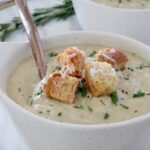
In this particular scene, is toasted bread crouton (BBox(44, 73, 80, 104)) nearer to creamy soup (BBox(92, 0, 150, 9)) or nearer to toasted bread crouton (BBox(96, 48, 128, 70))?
Result: toasted bread crouton (BBox(96, 48, 128, 70))

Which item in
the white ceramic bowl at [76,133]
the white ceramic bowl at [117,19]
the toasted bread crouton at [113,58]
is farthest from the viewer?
Answer: the white ceramic bowl at [117,19]

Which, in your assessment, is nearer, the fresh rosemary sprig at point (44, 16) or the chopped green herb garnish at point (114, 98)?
the chopped green herb garnish at point (114, 98)

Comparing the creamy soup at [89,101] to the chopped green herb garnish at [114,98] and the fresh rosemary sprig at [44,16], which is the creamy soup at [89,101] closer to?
the chopped green herb garnish at [114,98]

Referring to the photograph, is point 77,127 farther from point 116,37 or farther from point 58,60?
point 116,37

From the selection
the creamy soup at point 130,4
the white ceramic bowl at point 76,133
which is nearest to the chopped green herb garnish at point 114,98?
the white ceramic bowl at point 76,133

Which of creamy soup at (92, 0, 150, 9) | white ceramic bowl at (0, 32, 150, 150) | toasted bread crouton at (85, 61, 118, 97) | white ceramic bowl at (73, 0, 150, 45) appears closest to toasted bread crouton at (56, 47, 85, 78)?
toasted bread crouton at (85, 61, 118, 97)

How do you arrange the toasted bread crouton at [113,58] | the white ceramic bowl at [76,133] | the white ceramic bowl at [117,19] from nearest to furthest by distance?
the white ceramic bowl at [76,133], the toasted bread crouton at [113,58], the white ceramic bowl at [117,19]

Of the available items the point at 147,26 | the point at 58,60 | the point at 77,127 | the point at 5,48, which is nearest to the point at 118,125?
the point at 77,127

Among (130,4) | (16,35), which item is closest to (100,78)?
(130,4)
